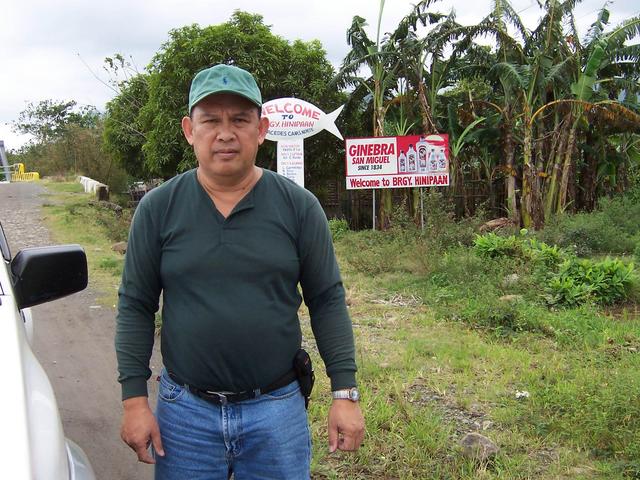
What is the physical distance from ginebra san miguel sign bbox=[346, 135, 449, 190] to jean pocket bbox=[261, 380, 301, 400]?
11625mm

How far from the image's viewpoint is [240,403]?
6.51ft

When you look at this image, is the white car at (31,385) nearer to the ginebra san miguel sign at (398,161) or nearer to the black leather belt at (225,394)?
the black leather belt at (225,394)

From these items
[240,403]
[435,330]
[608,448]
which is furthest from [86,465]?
[435,330]

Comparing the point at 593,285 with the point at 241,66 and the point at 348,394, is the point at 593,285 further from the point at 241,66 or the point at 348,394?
the point at 241,66

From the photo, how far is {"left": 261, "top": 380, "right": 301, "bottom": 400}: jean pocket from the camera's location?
201cm

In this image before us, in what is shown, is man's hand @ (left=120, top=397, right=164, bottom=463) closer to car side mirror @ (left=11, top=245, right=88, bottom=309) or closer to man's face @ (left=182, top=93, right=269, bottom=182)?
car side mirror @ (left=11, top=245, right=88, bottom=309)

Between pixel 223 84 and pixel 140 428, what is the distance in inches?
44.9

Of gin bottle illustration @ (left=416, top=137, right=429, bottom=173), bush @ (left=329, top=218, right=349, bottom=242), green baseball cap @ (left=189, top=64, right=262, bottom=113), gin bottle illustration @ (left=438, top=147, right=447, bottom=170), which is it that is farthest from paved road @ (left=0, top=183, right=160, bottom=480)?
gin bottle illustration @ (left=438, top=147, right=447, bottom=170)

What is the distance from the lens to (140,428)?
1988 millimetres

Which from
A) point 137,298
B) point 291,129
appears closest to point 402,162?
point 291,129

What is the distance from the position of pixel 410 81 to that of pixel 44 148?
111ft

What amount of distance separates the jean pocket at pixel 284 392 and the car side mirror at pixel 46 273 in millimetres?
883

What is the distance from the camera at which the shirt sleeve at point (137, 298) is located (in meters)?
1.99

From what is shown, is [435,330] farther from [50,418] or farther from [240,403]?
[50,418]
